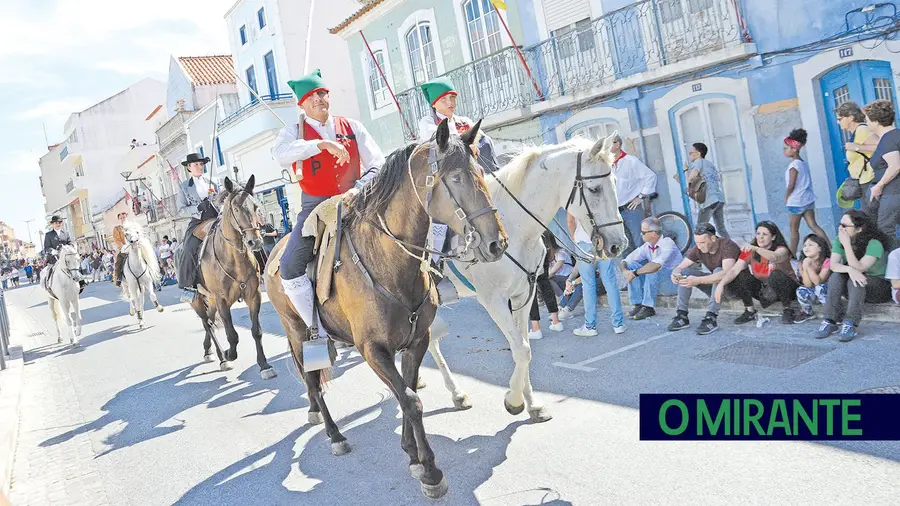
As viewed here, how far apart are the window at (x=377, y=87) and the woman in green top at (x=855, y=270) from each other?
45.9 ft

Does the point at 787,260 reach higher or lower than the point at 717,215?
lower

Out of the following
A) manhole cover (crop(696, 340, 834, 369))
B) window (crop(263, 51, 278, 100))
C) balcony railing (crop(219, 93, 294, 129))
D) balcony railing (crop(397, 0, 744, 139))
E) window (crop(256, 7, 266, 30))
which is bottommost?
manhole cover (crop(696, 340, 834, 369))

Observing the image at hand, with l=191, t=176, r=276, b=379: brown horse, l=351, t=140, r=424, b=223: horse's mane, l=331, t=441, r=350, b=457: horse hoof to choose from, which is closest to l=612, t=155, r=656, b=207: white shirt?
l=191, t=176, r=276, b=379: brown horse

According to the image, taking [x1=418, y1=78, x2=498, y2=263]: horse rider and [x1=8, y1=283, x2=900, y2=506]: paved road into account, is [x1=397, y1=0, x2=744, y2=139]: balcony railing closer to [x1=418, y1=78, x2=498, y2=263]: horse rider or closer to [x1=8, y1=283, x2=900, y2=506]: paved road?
[x1=8, y1=283, x2=900, y2=506]: paved road

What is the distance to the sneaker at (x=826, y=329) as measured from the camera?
21.9 ft

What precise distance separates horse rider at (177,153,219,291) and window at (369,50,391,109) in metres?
9.48

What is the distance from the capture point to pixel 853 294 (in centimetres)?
657

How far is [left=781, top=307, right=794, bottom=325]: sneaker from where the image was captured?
24.3 ft

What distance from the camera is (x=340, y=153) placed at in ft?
16.0

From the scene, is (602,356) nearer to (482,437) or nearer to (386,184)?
(482,437)

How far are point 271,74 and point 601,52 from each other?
701 inches

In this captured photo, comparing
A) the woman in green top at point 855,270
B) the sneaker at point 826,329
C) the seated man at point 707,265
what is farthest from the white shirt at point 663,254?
the sneaker at point 826,329

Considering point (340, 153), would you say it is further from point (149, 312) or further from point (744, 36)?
point (149, 312)

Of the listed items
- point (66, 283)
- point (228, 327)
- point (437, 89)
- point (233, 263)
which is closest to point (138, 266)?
point (66, 283)
